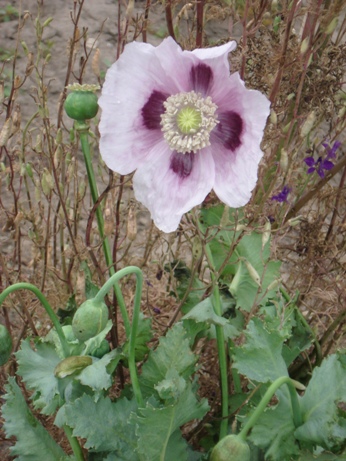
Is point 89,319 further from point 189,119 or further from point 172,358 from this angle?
point 189,119

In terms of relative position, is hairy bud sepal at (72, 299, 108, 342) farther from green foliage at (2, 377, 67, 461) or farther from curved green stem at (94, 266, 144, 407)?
green foliage at (2, 377, 67, 461)

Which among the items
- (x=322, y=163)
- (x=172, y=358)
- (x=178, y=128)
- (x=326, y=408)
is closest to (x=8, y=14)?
(x=322, y=163)

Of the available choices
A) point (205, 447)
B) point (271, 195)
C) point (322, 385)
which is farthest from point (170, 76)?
point (205, 447)

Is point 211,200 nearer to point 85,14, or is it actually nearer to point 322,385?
point 322,385

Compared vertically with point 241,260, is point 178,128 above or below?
above

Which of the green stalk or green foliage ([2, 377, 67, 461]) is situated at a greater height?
the green stalk

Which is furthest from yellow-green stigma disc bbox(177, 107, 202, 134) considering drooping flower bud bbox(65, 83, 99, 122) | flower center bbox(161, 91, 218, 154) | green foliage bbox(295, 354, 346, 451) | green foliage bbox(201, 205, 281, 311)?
green foliage bbox(295, 354, 346, 451)

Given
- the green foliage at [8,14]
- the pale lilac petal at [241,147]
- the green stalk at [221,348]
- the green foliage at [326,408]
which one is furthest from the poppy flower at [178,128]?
the green foliage at [8,14]
